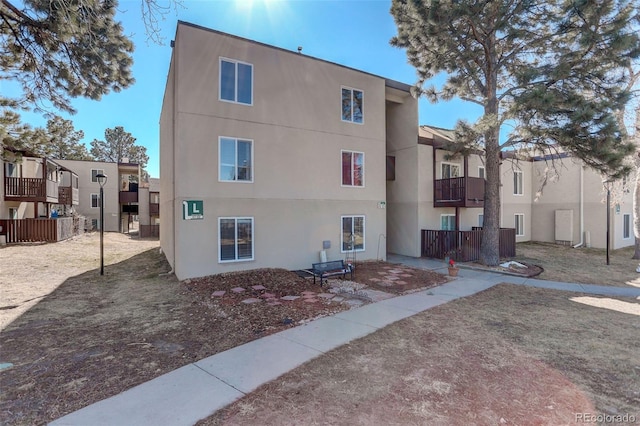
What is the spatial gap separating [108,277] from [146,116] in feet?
37.9

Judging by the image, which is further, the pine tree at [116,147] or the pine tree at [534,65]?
the pine tree at [116,147]

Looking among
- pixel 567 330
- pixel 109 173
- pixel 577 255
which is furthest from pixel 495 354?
pixel 109 173

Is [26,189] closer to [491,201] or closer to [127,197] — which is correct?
[127,197]

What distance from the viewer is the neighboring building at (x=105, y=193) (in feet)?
104

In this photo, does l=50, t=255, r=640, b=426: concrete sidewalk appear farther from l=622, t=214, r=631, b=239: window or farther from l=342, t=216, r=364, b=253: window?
l=622, t=214, r=631, b=239: window

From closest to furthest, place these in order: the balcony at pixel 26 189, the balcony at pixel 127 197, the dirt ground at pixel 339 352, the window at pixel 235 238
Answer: the dirt ground at pixel 339 352, the window at pixel 235 238, the balcony at pixel 26 189, the balcony at pixel 127 197

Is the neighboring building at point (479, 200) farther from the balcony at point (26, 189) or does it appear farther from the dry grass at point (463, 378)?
the balcony at point (26, 189)

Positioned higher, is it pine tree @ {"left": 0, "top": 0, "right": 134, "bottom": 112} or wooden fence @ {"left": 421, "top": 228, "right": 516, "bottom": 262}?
pine tree @ {"left": 0, "top": 0, "right": 134, "bottom": 112}

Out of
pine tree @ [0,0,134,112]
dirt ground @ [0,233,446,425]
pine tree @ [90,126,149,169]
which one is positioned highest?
pine tree @ [90,126,149,169]

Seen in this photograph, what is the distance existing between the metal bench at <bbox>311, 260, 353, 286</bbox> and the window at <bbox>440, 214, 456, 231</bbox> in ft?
26.6

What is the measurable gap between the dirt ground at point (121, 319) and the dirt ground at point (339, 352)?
3cm

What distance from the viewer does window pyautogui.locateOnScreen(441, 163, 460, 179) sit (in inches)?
666

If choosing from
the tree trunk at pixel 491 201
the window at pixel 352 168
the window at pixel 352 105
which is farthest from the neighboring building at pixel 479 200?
the window at pixel 352 105

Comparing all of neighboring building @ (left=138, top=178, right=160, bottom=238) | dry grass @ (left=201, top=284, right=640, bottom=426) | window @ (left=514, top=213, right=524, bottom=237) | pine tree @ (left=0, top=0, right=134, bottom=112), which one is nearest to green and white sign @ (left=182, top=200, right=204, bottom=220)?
pine tree @ (left=0, top=0, right=134, bottom=112)
